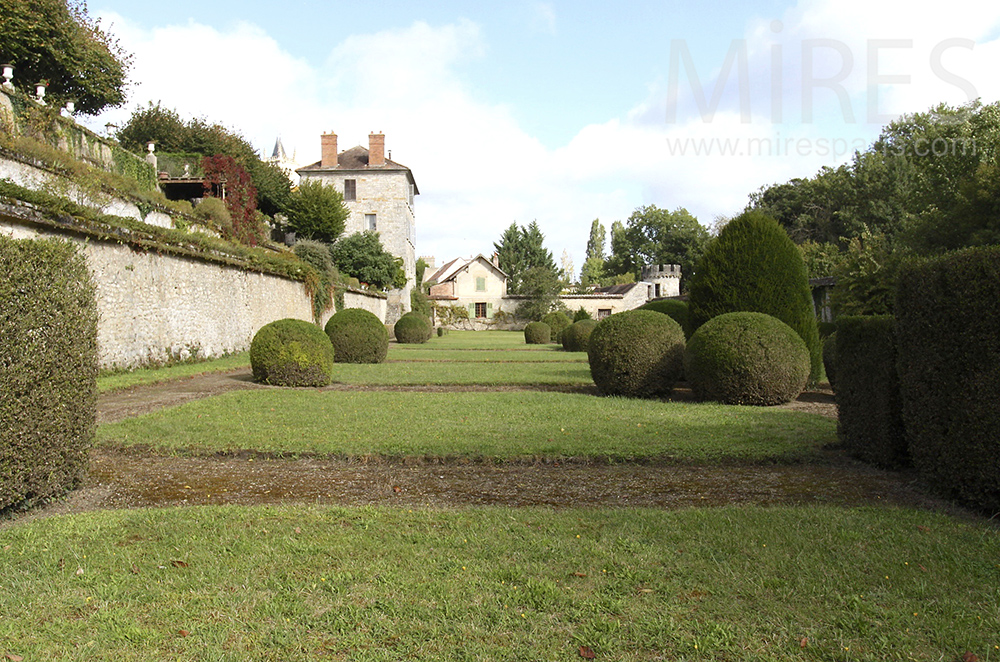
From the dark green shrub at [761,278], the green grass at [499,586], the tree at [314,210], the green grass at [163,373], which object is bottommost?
the green grass at [499,586]

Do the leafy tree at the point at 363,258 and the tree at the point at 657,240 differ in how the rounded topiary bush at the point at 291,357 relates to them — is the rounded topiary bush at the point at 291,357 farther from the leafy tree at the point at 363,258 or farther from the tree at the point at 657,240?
the tree at the point at 657,240

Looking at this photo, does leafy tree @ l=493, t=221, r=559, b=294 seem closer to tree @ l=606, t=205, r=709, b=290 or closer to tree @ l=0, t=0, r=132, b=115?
tree @ l=606, t=205, r=709, b=290

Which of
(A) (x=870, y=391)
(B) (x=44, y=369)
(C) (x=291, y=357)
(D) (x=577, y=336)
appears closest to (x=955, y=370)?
(A) (x=870, y=391)

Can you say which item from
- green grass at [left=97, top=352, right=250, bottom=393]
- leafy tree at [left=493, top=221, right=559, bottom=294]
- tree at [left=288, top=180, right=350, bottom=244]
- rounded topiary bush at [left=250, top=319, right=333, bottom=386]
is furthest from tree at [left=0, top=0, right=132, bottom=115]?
leafy tree at [left=493, top=221, right=559, bottom=294]

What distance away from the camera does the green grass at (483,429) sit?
21.2 feet

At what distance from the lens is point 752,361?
9.72 meters

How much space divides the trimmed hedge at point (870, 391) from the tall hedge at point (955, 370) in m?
0.66

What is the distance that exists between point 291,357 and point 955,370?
1068 cm

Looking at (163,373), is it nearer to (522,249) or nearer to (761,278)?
(761,278)

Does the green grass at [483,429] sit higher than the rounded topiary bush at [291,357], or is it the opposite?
the rounded topiary bush at [291,357]

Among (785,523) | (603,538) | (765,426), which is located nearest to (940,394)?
(785,523)

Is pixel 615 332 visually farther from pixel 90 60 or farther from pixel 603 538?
pixel 90 60

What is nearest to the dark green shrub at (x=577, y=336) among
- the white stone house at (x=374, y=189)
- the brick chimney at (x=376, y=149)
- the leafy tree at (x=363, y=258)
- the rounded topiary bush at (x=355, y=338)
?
the rounded topiary bush at (x=355, y=338)

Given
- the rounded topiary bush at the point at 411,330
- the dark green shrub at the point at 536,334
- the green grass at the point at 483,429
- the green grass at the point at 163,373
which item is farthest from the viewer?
the dark green shrub at the point at 536,334
